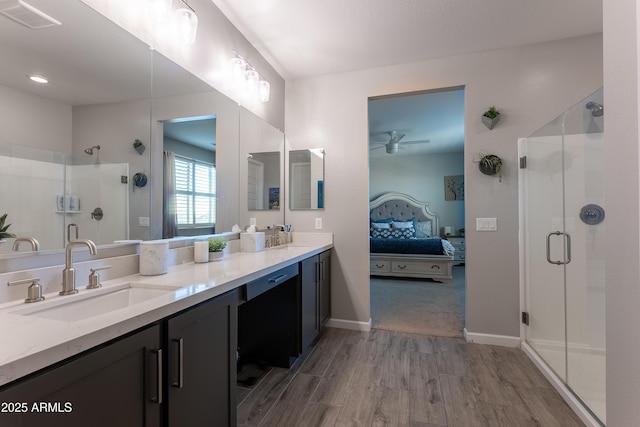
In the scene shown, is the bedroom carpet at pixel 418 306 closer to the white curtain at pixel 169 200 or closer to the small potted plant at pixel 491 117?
the small potted plant at pixel 491 117

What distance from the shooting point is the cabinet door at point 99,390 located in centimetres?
64

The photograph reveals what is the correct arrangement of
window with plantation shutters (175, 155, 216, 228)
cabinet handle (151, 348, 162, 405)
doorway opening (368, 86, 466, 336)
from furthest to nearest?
doorway opening (368, 86, 466, 336) < window with plantation shutters (175, 155, 216, 228) < cabinet handle (151, 348, 162, 405)

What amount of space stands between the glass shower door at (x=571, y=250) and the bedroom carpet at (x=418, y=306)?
856mm

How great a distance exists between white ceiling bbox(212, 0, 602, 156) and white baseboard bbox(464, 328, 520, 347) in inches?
102

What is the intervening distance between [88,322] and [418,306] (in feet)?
11.7

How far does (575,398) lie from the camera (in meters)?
1.75

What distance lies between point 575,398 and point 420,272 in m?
3.35

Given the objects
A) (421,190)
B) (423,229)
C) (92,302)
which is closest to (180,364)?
(92,302)

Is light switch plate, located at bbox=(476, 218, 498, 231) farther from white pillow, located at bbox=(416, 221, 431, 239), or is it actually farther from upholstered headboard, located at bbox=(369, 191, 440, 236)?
upholstered headboard, located at bbox=(369, 191, 440, 236)

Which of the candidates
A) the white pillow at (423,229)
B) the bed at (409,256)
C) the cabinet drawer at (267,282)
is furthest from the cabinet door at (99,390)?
the white pillow at (423,229)

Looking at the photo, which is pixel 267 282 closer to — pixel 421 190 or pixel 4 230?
pixel 4 230

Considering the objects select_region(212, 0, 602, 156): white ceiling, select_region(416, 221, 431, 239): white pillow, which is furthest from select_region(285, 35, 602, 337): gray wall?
select_region(416, 221, 431, 239): white pillow

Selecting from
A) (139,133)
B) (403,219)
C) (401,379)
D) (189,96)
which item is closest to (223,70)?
(189,96)

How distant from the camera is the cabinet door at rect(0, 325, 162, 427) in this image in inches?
25.1
